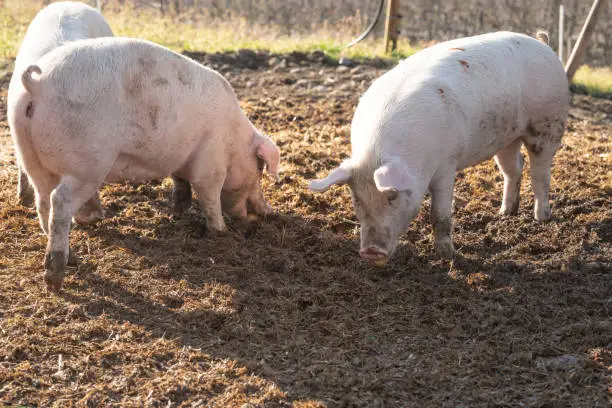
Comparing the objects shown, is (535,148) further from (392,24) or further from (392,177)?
(392,24)

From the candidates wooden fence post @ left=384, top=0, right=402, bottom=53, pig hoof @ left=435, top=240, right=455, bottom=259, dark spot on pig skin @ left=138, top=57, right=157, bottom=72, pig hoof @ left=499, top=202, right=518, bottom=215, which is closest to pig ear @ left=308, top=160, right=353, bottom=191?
pig hoof @ left=435, top=240, right=455, bottom=259

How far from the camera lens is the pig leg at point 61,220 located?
4.38 metres

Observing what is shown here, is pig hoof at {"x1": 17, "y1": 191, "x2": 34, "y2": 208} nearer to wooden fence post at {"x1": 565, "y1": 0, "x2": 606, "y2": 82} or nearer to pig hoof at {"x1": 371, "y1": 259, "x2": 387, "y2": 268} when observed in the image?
pig hoof at {"x1": 371, "y1": 259, "x2": 387, "y2": 268}

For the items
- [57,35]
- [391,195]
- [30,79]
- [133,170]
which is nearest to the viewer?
[30,79]

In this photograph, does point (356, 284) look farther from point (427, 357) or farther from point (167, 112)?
point (167, 112)

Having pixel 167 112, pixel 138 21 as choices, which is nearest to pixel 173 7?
pixel 138 21

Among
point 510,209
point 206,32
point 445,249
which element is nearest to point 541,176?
point 510,209

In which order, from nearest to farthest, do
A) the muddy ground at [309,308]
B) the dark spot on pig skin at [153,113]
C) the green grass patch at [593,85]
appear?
the muddy ground at [309,308]
the dark spot on pig skin at [153,113]
the green grass patch at [593,85]

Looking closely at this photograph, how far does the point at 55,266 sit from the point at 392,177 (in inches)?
78.6

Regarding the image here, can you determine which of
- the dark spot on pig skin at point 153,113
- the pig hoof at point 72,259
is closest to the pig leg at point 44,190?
the pig hoof at point 72,259

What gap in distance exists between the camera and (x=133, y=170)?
16.3 feet

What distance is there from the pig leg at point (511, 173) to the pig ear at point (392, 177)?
5.32 feet

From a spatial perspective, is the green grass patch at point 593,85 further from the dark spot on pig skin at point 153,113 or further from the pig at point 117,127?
the dark spot on pig skin at point 153,113

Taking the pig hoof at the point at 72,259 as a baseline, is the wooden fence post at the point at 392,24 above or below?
below
